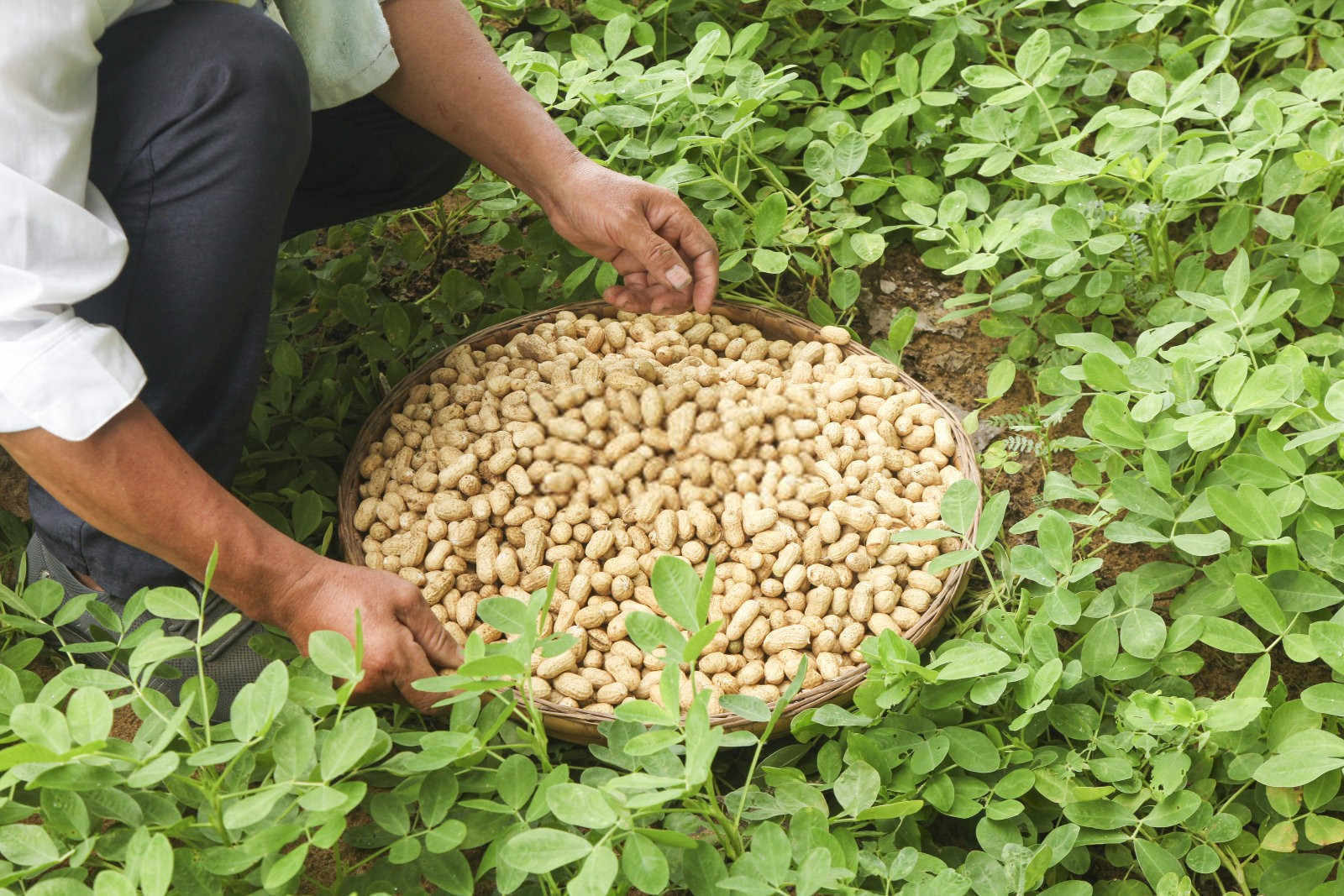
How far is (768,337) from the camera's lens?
6.24ft

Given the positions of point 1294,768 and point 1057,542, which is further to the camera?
point 1057,542

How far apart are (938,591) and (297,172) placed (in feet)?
3.28

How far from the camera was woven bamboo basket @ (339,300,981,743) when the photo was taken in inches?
54.2

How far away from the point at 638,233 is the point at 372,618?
0.71m

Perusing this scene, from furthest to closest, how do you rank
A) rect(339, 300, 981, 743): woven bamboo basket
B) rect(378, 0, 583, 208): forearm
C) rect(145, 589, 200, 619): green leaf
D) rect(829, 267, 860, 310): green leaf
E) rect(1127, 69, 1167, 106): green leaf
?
rect(829, 267, 860, 310): green leaf → rect(1127, 69, 1167, 106): green leaf → rect(378, 0, 583, 208): forearm → rect(339, 300, 981, 743): woven bamboo basket → rect(145, 589, 200, 619): green leaf

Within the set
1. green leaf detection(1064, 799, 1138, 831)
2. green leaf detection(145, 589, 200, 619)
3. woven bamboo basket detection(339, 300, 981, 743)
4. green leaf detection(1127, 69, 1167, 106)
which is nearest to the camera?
green leaf detection(145, 589, 200, 619)

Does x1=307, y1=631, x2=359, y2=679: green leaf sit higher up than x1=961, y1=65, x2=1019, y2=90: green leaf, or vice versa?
x1=961, y1=65, x2=1019, y2=90: green leaf

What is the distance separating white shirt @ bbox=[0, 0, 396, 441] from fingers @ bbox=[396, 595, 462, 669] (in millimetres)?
380

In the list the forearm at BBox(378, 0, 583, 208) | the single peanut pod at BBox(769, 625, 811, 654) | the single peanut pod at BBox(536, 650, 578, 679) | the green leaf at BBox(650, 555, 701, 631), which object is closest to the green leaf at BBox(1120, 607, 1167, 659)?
the single peanut pod at BBox(769, 625, 811, 654)

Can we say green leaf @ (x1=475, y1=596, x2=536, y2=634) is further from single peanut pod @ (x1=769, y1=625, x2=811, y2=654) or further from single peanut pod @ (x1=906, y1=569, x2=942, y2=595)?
single peanut pod @ (x1=906, y1=569, x2=942, y2=595)

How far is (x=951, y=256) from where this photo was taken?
196 centimetres

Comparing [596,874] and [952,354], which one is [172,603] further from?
[952,354]

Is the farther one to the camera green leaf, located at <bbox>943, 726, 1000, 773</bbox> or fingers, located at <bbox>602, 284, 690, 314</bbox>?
fingers, located at <bbox>602, 284, 690, 314</bbox>

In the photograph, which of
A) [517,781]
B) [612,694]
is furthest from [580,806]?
[612,694]
